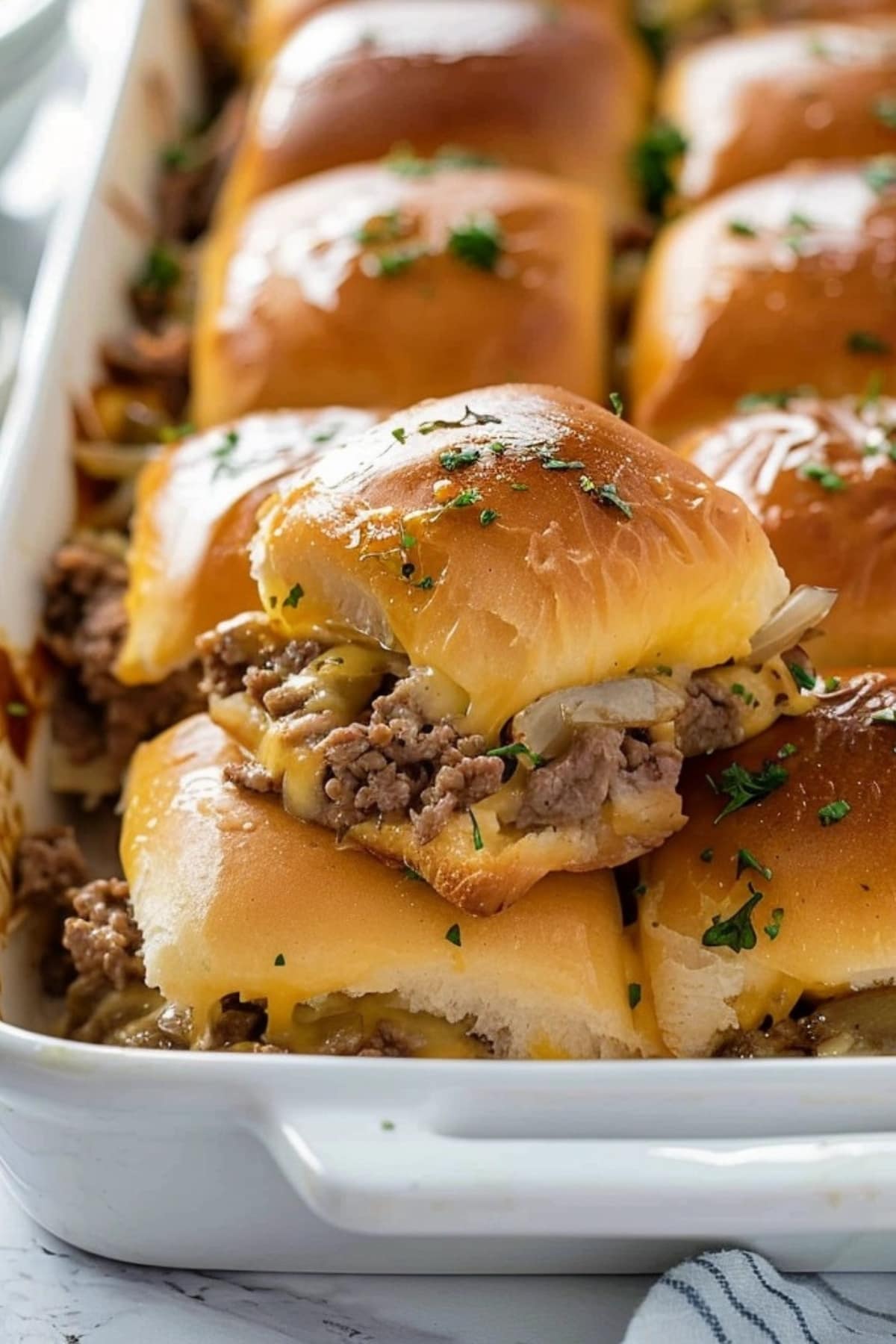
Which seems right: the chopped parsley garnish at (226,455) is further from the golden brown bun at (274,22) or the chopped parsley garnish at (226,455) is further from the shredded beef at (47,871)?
the golden brown bun at (274,22)

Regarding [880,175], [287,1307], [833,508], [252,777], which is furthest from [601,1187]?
[880,175]

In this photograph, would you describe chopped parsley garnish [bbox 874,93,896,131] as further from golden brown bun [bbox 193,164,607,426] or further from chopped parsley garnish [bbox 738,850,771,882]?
chopped parsley garnish [bbox 738,850,771,882]

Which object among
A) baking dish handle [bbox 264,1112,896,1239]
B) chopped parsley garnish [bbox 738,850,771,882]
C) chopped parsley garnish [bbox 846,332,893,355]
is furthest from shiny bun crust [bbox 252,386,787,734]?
chopped parsley garnish [bbox 846,332,893,355]

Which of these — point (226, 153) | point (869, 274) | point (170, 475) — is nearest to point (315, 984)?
point (170, 475)

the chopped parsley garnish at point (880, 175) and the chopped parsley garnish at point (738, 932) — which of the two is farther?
the chopped parsley garnish at point (880, 175)

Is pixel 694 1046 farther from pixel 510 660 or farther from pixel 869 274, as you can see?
pixel 869 274

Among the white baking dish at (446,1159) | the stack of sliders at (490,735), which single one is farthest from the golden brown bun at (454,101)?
the white baking dish at (446,1159)
